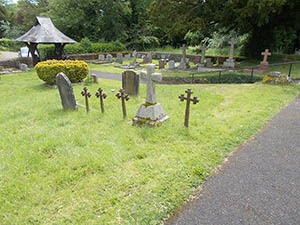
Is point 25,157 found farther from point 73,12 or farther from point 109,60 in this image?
point 73,12

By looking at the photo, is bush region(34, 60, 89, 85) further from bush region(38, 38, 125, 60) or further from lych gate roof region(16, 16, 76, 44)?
bush region(38, 38, 125, 60)

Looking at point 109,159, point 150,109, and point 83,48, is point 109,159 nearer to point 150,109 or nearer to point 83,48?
point 150,109

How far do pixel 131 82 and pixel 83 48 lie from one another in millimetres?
20083

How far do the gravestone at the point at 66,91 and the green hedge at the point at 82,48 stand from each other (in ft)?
55.9

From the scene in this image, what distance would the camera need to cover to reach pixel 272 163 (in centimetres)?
370

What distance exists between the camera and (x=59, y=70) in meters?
10.9

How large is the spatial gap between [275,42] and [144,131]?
17.3 meters

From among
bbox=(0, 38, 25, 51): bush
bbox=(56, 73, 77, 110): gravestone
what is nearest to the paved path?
bbox=(56, 73, 77, 110): gravestone

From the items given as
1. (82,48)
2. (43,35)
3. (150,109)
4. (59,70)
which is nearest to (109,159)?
(150,109)

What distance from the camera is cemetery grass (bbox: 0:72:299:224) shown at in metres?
2.75

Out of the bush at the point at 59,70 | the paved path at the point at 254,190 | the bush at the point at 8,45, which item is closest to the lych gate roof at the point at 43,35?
the bush at the point at 59,70

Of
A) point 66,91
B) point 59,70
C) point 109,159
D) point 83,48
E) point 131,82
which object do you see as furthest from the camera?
point 83,48

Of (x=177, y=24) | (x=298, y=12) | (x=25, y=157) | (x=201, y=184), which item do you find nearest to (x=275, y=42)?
(x=298, y=12)

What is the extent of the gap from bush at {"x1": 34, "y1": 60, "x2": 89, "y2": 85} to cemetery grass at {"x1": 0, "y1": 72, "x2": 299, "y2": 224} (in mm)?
4115
